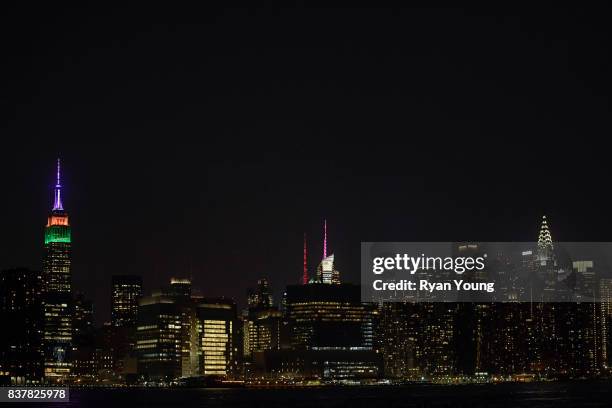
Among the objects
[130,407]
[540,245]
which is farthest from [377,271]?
[540,245]

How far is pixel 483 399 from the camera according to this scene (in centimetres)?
13762

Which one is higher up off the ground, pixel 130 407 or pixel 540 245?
pixel 540 245

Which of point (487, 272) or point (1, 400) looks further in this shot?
point (487, 272)

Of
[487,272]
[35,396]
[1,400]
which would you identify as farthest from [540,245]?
[35,396]

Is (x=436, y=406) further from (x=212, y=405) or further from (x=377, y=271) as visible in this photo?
(x=377, y=271)

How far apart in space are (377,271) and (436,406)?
45804mm

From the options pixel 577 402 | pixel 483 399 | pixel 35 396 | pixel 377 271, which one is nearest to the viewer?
pixel 35 396

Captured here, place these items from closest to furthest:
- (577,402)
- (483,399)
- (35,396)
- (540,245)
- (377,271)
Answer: (35,396) < (377,271) < (577,402) < (483,399) < (540,245)

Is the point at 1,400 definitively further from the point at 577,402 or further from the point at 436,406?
the point at 577,402

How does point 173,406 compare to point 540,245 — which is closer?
point 173,406

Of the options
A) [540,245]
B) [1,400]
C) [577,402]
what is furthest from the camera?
[540,245]

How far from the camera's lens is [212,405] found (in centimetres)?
12925

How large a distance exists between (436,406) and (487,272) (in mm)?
27466

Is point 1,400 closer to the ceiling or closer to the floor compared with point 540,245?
closer to the floor
